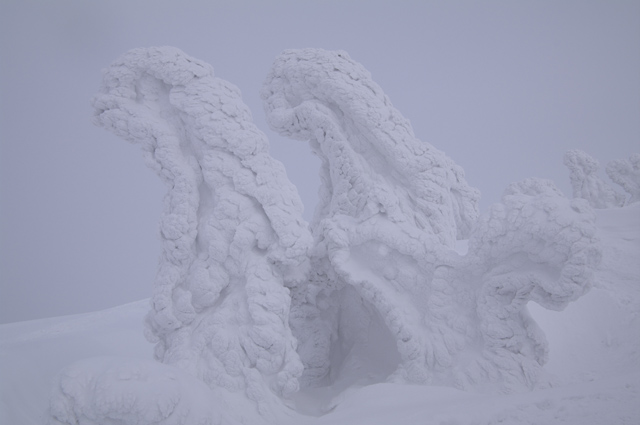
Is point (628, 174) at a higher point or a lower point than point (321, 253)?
higher

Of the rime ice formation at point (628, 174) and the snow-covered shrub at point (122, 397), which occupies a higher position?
the rime ice formation at point (628, 174)

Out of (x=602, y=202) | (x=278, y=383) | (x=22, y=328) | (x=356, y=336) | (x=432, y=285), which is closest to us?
(x=278, y=383)

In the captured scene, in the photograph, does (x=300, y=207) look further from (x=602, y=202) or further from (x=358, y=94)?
(x=602, y=202)

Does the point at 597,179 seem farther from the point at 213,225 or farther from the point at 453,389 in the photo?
the point at 213,225

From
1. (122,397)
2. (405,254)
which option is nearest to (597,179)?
(405,254)

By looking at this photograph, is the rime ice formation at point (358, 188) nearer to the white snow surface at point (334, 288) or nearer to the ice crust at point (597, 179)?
the white snow surface at point (334, 288)

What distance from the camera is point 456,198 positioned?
11.1ft

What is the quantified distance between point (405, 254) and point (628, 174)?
4.62 metres

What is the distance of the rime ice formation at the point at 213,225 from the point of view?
213 cm

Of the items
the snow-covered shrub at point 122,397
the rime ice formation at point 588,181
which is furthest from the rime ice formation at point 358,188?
the rime ice formation at point 588,181

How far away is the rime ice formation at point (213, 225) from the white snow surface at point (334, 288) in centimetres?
1

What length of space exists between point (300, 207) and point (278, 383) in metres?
0.95

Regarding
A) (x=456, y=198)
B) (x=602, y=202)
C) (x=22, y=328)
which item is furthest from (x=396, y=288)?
(x=602, y=202)

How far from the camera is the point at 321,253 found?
275 centimetres
